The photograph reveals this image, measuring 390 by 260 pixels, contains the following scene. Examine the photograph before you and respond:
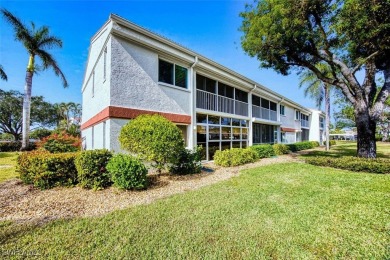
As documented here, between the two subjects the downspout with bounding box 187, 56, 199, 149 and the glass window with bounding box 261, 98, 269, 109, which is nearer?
the downspout with bounding box 187, 56, 199, 149

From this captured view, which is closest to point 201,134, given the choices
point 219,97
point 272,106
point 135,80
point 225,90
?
point 219,97

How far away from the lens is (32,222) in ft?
13.3

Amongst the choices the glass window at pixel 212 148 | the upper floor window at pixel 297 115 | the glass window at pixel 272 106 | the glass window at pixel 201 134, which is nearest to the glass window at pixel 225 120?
the glass window at pixel 212 148

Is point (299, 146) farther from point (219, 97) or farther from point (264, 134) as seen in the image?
point (219, 97)

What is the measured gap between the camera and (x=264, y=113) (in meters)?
19.6

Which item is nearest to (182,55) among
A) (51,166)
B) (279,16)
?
(279,16)

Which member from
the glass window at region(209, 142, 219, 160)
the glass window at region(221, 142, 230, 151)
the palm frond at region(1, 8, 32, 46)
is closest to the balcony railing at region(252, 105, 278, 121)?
the glass window at region(221, 142, 230, 151)

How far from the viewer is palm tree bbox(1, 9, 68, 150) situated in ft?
49.4

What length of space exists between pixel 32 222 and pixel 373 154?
1575 cm

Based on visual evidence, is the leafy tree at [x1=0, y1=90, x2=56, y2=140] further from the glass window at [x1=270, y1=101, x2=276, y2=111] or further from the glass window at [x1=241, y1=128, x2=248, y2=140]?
the glass window at [x1=270, y1=101, x2=276, y2=111]

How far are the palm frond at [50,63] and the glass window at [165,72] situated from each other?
1341 centimetres

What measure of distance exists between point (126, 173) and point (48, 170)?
121 inches

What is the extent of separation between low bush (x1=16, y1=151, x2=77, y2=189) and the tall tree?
1119cm

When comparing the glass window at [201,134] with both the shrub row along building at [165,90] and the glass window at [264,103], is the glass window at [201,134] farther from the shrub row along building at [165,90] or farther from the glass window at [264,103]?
the glass window at [264,103]
